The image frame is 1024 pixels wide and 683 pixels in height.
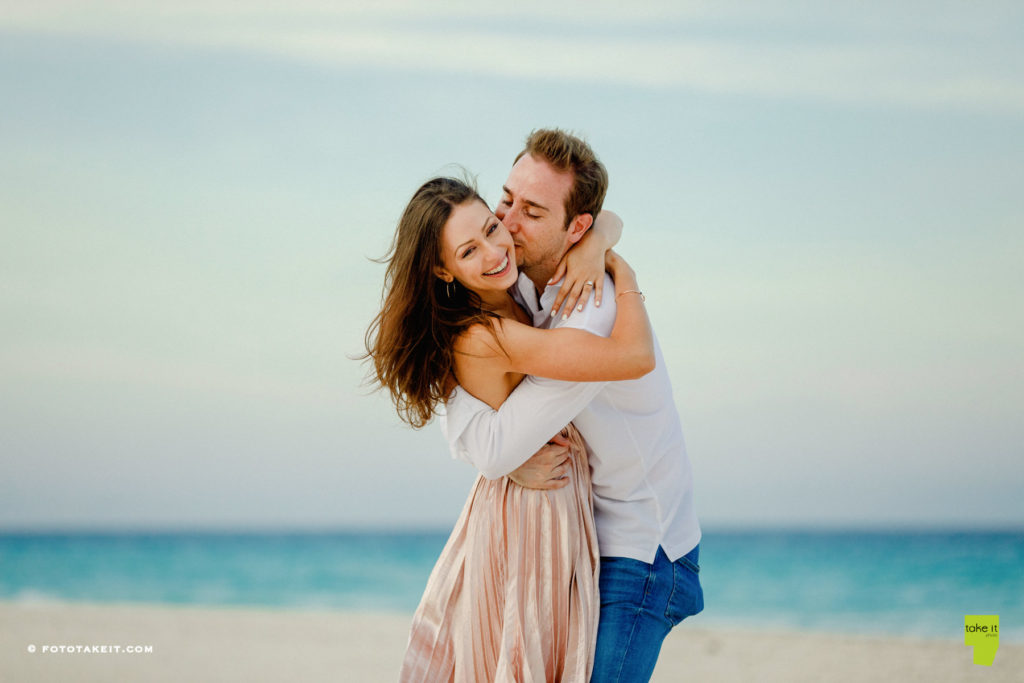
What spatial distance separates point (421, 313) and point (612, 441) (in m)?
0.68

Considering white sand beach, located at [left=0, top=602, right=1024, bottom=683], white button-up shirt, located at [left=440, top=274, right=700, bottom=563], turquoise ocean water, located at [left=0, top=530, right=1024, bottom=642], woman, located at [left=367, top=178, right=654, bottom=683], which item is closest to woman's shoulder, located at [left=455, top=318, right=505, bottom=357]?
woman, located at [left=367, top=178, right=654, bottom=683]

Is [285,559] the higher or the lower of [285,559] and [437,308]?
the higher

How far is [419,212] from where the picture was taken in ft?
9.72

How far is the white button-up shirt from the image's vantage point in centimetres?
272

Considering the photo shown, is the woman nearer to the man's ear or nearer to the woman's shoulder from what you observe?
the woman's shoulder

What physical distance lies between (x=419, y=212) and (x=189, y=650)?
27.3ft

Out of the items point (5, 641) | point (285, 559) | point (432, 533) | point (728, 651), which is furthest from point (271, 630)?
point (432, 533)

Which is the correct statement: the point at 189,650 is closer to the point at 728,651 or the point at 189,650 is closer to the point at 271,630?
the point at 271,630

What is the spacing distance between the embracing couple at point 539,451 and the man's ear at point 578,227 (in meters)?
0.09

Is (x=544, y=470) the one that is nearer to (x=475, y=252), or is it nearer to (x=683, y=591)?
(x=683, y=591)

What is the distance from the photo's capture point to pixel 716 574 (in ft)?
75.3

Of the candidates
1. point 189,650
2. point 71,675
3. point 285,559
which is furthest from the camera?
point 285,559

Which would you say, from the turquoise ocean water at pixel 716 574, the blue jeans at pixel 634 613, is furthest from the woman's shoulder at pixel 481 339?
the turquoise ocean water at pixel 716 574

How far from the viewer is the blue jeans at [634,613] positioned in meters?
2.76
